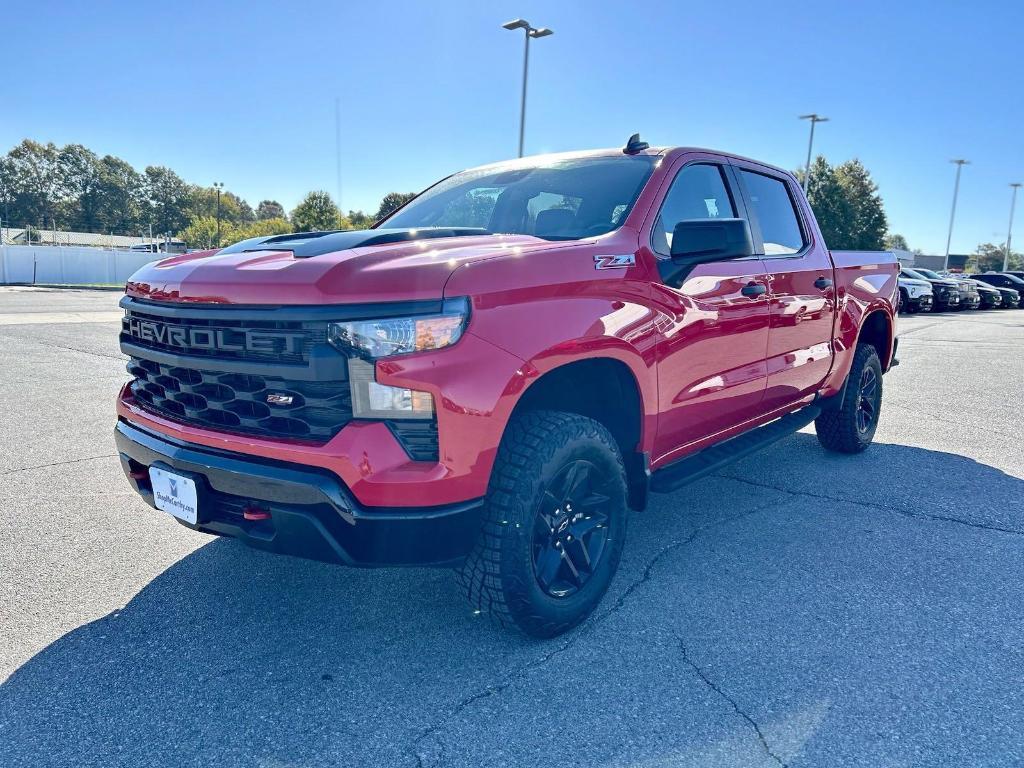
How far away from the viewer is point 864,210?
151 ft

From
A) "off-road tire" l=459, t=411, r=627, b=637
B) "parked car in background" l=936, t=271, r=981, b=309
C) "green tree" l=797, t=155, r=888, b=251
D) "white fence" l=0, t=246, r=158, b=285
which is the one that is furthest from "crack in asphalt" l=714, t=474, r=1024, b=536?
"green tree" l=797, t=155, r=888, b=251

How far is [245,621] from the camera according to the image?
9.05 ft

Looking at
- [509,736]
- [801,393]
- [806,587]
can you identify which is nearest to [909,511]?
[801,393]

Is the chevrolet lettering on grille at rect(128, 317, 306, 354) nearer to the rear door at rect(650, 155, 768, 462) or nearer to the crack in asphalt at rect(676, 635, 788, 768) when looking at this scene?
the rear door at rect(650, 155, 768, 462)

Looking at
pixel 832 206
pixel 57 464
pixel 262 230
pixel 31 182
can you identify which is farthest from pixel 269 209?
pixel 57 464

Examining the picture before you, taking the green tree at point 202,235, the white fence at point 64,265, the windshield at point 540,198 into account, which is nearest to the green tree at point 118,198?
the green tree at point 202,235

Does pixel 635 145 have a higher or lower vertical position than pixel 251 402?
higher

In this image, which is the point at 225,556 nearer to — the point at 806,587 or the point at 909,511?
the point at 806,587

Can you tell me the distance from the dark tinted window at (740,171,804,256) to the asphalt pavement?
4.88 ft

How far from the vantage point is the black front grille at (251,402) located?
2189 mm

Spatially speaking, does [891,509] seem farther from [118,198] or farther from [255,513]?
[118,198]

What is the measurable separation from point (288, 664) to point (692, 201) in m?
2.64

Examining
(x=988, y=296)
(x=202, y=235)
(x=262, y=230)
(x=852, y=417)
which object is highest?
(x=262, y=230)

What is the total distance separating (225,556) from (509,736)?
182 centimetres
